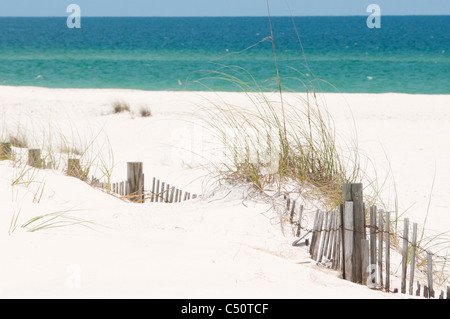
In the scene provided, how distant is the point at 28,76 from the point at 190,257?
22871mm

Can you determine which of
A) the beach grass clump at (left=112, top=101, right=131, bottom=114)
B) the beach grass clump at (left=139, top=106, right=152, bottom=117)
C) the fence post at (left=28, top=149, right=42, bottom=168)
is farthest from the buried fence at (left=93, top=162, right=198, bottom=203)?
the beach grass clump at (left=112, top=101, right=131, bottom=114)

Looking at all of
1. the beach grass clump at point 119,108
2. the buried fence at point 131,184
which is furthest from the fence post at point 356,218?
the beach grass clump at point 119,108

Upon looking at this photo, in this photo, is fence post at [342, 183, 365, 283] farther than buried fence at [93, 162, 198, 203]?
No

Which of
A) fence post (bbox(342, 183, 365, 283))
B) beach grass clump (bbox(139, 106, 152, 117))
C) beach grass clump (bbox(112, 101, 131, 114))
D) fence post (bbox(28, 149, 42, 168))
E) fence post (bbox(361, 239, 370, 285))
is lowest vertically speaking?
fence post (bbox(361, 239, 370, 285))

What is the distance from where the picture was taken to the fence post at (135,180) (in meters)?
3.97

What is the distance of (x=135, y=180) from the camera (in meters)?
4.01

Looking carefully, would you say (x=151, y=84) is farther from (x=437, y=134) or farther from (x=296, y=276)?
(x=296, y=276)

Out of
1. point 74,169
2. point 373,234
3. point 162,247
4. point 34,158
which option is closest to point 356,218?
point 373,234

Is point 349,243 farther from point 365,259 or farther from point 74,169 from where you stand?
point 74,169

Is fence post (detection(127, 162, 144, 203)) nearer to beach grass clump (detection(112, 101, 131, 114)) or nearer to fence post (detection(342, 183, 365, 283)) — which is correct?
fence post (detection(342, 183, 365, 283))

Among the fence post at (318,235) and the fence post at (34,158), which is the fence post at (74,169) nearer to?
the fence post at (34,158)

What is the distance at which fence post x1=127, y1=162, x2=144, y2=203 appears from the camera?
397 centimetres

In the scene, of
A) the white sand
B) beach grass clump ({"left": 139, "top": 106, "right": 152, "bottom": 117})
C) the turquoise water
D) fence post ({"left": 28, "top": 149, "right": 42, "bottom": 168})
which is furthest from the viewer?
the turquoise water

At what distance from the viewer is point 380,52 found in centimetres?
3650
